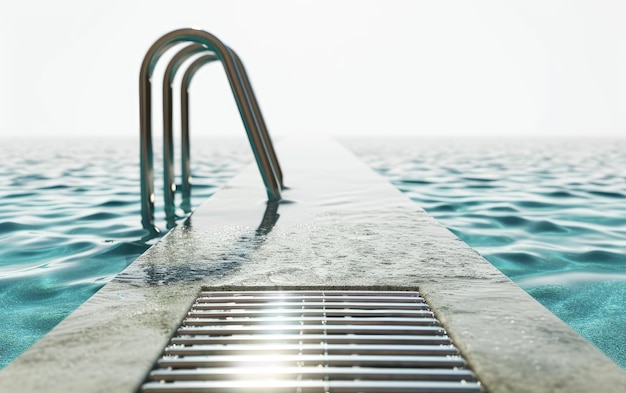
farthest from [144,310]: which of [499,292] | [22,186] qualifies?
[22,186]

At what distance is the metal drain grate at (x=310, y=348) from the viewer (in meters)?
1.36

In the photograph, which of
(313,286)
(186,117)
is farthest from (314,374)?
(186,117)

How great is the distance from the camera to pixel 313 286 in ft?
6.89

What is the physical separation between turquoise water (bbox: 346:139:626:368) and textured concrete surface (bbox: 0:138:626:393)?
1.90 ft

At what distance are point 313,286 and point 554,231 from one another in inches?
129

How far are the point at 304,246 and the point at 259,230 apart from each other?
488mm

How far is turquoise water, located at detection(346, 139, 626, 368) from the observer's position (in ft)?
8.73

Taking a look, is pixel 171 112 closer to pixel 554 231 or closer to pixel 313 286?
pixel 313 286

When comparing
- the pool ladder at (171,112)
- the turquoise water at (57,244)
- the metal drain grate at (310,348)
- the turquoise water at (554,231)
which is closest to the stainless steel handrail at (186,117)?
the turquoise water at (57,244)

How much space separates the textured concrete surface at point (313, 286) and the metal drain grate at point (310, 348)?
2.4 inches

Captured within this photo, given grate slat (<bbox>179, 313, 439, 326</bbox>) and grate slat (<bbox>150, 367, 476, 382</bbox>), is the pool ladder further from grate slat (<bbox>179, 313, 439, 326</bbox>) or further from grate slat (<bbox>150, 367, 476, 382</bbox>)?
grate slat (<bbox>150, 367, 476, 382</bbox>)

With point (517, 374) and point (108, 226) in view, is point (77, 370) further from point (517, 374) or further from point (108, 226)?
point (108, 226)

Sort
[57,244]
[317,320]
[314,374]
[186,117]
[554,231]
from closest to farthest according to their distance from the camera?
[314,374] → [317,320] → [57,244] → [554,231] → [186,117]

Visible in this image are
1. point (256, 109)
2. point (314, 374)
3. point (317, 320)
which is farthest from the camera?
point (256, 109)
